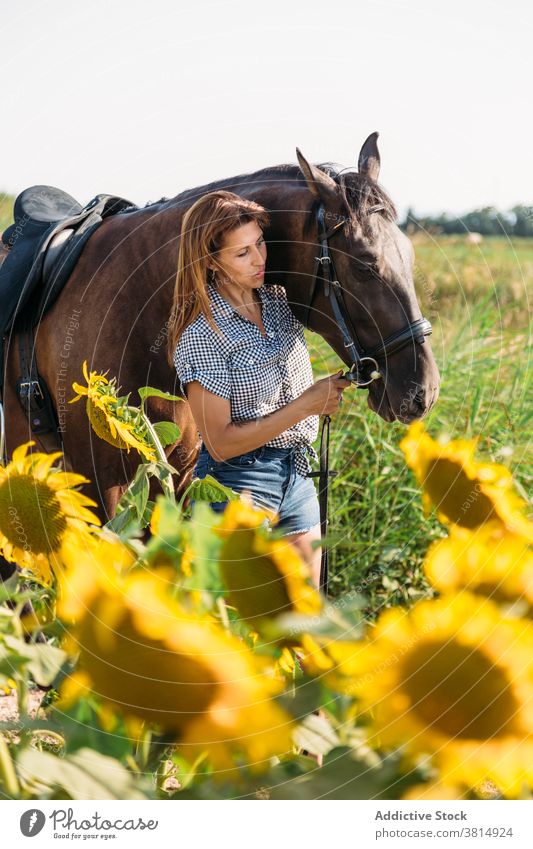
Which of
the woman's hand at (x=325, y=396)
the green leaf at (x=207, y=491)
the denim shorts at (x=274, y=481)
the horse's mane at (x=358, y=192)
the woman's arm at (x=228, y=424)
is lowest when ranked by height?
the denim shorts at (x=274, y=481)

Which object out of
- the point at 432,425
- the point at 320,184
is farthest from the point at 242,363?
the point at 432,425

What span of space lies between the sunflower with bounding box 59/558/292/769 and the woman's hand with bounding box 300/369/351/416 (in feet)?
3.45

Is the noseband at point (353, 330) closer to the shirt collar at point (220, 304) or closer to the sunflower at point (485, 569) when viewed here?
the shirt collar at point (220, 304)

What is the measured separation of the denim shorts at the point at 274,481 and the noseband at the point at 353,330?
269 millimetres

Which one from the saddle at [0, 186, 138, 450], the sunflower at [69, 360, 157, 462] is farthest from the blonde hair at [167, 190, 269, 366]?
the sunflower at [69, 360, 157, 462]

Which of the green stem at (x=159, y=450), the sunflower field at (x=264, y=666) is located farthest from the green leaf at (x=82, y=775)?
the green stem at (x=159, y=450)

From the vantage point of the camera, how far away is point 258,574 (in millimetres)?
485

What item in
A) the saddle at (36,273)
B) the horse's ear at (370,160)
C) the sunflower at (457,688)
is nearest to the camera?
the sunflower at (457,688)

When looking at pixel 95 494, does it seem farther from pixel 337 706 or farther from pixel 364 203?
pixel 337 706

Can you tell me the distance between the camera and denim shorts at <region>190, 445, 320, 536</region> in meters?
1.71

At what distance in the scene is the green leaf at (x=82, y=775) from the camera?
1.30ft

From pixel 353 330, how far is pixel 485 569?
49.6 inches

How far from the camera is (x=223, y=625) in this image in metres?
0.47
